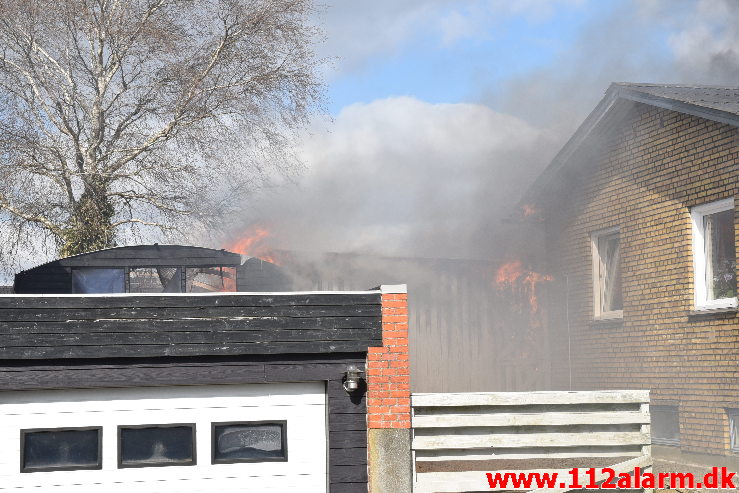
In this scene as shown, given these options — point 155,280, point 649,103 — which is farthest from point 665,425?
point 155,280

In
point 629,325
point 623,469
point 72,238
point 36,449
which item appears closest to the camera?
point 36,449

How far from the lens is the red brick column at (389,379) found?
37.5 ft

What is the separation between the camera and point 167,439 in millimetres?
11406

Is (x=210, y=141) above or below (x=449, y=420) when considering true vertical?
above

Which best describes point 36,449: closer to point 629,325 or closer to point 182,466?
point 182,466

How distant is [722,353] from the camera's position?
1436 cm

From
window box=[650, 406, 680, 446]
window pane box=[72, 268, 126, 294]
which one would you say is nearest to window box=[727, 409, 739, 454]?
window box=[650, 406, 680, 446]

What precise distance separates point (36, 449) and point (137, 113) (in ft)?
44.4

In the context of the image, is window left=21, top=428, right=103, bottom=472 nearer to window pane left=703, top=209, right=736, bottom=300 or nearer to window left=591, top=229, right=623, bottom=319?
window pane left=703, top=209, right=736, bottom=300

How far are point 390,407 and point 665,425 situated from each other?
6.63 m

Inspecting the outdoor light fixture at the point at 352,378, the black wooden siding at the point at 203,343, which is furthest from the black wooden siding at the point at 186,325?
the outdoor light fixture at the point at 352,378

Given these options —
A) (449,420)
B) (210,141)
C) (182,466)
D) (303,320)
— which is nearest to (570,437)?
(449,420)

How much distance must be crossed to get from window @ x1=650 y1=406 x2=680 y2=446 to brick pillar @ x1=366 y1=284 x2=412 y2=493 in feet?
20.6

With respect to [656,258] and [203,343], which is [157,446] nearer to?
[203,343]
